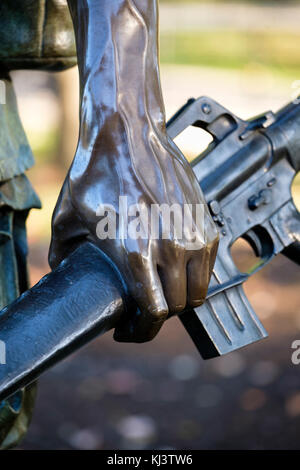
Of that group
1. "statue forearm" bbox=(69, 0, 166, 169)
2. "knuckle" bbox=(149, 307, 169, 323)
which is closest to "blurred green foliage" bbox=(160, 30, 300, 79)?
"statue forearm" bbox=(69, 0, 166, 169)

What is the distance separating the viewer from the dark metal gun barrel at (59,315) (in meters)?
1.09

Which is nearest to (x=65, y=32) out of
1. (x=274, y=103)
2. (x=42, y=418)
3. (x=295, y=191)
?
(x=42, y=418)

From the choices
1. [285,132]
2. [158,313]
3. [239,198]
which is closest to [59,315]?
[158,313]

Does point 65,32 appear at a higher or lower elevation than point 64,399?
higher

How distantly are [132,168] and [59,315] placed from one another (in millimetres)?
235

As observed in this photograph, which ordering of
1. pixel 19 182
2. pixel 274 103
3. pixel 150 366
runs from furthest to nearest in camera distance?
pixel 274 103, pixel 150 366, pixel 19 182

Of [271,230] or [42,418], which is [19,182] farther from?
[42,418]

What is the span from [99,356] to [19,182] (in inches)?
104

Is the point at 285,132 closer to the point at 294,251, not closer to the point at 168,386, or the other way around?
the point at 294,251

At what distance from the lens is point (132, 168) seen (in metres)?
1.14

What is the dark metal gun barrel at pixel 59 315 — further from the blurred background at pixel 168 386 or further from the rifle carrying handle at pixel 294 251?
the blurred background at pixel 168 386

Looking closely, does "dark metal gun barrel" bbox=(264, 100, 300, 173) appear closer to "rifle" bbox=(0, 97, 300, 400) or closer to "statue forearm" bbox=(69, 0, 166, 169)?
"rifle" bbox=(0, 97, 300, 400)

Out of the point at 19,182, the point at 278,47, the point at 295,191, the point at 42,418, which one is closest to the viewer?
the point at 19,182

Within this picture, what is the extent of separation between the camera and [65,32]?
61.4 inches
